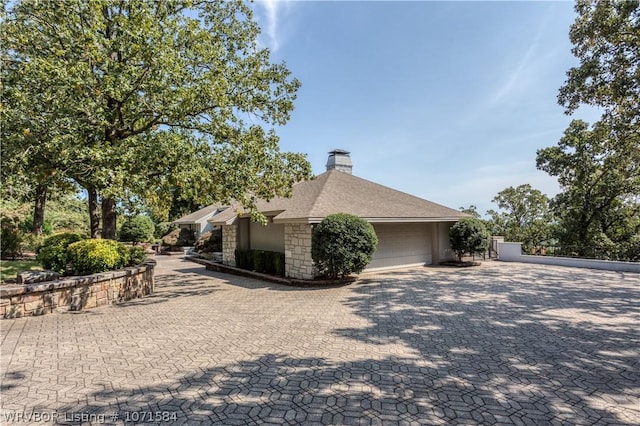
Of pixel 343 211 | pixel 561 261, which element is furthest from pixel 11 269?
pixel 561 261

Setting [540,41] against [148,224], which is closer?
[540,41]

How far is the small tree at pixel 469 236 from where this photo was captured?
14438 millimetres

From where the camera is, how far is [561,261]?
14961 millimetres

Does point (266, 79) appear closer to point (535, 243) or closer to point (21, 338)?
point (21, 338)

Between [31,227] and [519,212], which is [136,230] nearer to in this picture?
[31,227]

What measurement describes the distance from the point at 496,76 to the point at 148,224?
92.3ft

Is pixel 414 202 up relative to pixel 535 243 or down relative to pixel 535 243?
up

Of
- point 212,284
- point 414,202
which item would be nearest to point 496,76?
point 414,202

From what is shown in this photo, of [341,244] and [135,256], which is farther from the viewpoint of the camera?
[341,244]

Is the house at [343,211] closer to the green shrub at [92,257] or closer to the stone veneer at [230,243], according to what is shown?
the stone veneer at [230,243]

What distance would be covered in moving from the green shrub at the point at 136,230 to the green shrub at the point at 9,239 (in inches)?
503

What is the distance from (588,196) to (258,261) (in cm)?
1846

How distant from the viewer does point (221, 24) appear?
37.3 feet

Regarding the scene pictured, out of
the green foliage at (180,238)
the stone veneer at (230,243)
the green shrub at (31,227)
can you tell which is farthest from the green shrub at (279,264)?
the green foliage at (180,238)
